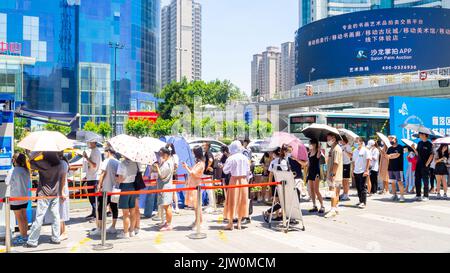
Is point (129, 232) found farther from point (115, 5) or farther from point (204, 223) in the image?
point (115, 5)

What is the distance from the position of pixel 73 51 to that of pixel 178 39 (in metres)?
99.1

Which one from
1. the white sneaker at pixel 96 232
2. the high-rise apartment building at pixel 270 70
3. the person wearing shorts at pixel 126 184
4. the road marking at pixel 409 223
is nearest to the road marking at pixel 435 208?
the road marking at pixel 409 223

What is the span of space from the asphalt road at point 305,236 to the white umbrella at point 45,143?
1.76 meters

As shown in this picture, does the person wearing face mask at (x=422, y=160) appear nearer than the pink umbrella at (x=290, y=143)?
No

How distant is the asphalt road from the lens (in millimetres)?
7180

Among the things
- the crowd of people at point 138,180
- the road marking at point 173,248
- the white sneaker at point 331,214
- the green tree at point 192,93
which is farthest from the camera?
the green tree at point 192,93

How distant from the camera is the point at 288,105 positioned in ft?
182

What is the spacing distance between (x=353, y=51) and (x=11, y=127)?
83.1 metres

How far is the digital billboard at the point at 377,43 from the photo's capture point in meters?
78.1

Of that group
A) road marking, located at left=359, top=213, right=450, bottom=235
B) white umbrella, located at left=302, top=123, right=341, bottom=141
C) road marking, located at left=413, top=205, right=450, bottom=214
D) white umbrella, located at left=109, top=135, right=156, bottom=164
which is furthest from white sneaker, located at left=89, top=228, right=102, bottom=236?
road marking, located at left=413, top=205, right=450, bottom=214

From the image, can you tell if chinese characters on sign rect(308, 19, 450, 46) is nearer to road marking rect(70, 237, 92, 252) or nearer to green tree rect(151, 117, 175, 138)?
green tree rect(151, 117, 175, 138)

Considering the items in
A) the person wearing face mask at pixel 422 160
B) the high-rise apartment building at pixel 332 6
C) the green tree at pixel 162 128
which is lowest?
the person wearing face mask at pixel 422 160

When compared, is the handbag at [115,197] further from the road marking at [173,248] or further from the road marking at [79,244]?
the road marking at [173,248]
